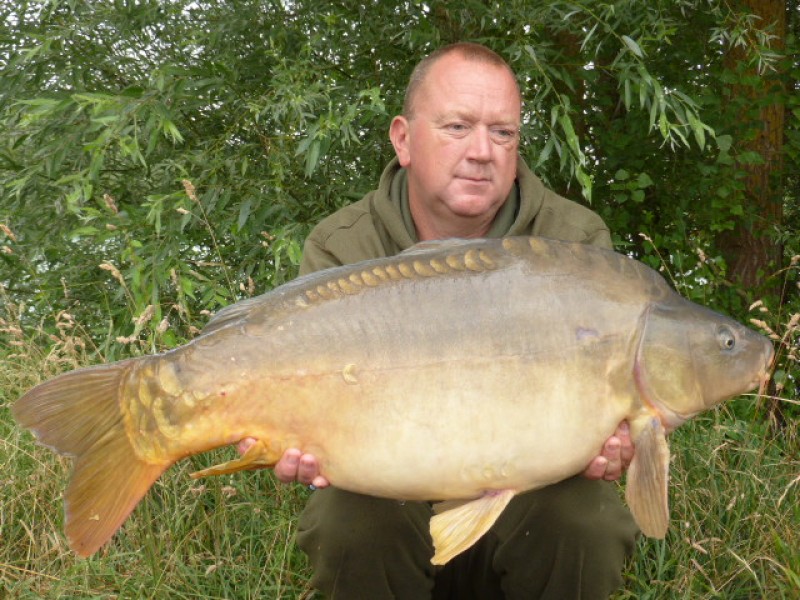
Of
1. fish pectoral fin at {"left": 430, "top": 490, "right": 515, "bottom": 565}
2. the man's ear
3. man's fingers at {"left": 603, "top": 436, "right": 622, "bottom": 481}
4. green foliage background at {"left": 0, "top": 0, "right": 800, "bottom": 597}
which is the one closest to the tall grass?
green foliage background at {"left": 0, "top": 0, "right": 800, "bottom": 597}

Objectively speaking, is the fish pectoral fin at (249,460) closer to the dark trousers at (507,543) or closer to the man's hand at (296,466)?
the man's hand at (296,466)

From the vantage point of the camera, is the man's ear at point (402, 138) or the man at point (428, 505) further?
the man's ear at point (402, 138)

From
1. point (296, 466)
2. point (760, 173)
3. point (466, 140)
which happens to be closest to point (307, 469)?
point (296, 466)

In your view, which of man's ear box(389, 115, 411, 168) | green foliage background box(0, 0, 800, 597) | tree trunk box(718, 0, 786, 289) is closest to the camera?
man's ear box(389, 115, 411, 168)

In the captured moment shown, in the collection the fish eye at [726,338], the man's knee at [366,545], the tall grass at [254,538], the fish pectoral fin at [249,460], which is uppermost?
the fish eye at [726,338]

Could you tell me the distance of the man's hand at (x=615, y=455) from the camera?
69.7 inches

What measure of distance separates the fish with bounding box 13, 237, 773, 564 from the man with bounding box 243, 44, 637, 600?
8 cm

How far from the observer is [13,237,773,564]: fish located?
1.69m

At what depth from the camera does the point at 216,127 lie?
134 inches

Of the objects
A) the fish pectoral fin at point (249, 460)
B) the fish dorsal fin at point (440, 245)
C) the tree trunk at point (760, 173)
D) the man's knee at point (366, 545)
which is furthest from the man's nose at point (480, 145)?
the tree trunk at point (760, 173)

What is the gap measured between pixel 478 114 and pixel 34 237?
174cm

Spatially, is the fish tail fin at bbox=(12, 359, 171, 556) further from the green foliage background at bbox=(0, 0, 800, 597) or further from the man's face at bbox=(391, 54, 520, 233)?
the green foliage background at bbox=(0, 0, 800, 597)

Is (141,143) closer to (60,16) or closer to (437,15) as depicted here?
(60,16)

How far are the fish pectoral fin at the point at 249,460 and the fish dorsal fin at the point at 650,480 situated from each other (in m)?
0.57
